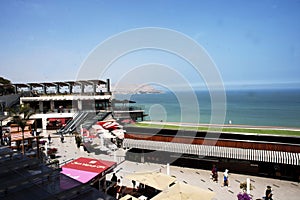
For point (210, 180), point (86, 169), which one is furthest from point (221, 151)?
point (86, 169)

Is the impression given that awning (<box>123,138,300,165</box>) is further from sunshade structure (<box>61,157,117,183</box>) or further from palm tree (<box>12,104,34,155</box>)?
palm tree (<box>12,104,34,155</box>)

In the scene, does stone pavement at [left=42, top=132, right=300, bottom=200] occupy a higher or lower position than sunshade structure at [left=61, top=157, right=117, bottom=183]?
lower

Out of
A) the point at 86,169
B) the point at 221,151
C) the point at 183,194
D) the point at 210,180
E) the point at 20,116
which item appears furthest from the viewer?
the point at 20,116

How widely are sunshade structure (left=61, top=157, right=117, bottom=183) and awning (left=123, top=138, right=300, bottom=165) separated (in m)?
6.01

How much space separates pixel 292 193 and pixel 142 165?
1081 cm

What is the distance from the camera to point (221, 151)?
17.2m

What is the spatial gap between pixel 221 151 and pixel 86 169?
9344mm

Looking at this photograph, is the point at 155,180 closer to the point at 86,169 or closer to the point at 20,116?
the point at 86,169

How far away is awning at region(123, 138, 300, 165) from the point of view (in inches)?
601

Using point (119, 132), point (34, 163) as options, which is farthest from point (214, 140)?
point (34, 163)

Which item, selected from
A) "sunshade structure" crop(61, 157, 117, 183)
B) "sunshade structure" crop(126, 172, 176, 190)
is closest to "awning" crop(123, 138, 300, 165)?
"sunshade structure" crop(126, 172, 176, 190)

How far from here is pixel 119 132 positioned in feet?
84.3

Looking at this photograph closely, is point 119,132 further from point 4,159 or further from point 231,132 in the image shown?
point 4,159

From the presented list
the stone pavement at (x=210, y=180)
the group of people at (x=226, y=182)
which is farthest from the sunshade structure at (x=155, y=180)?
the group of people at (x=226, y=182)
